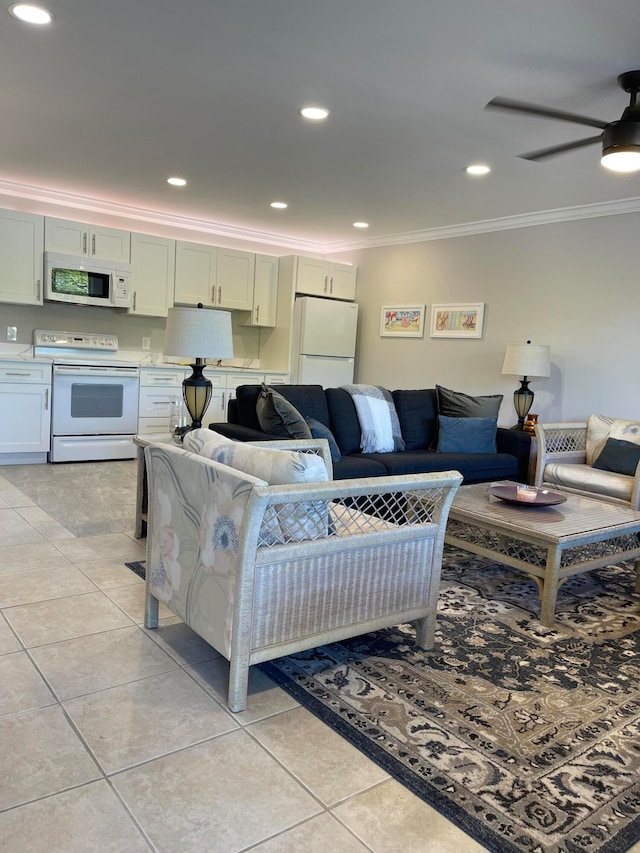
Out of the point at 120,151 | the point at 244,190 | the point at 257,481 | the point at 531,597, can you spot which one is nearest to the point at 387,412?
the point at 531,597

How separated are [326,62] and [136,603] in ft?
8.25

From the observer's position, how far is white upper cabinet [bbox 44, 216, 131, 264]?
5.50 m

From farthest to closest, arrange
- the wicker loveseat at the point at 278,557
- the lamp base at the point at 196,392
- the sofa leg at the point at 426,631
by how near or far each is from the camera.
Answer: the lamp base at the point at 196,392 < the sofa leg at the point at 426,631 < the wicker loveseat at the point at 278,557

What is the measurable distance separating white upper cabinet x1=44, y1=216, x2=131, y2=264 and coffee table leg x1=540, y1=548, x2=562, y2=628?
15.8 ft

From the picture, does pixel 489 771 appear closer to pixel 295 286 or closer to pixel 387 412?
pixel 387 412

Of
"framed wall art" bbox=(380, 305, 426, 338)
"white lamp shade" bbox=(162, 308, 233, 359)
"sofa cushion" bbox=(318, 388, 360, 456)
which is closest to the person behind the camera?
"white lamp shade" bbox=(162, 308, 233, 359)

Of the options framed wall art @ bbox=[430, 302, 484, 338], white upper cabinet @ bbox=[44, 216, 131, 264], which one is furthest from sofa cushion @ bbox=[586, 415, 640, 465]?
white upper cabinet @ bbox=[44, 216, 131, 264]

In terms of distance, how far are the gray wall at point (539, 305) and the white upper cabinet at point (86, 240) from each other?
8.92 feet

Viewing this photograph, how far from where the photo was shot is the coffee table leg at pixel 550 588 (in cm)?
266

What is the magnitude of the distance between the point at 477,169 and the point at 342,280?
3.02 meters

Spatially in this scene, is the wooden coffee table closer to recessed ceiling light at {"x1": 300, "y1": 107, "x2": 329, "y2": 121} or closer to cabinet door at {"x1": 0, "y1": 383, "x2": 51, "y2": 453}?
recessed ceiling light at {"x1": 300, "y1": 107, "x2": 329, "y2": 121}

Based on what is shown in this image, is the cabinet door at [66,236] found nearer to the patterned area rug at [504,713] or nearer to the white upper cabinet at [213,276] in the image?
the white upper cabinet at [213,276]

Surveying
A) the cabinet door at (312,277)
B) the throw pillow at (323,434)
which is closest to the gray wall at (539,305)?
the cabinet door at (312,277)

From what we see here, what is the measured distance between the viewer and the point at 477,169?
13.4 feet
